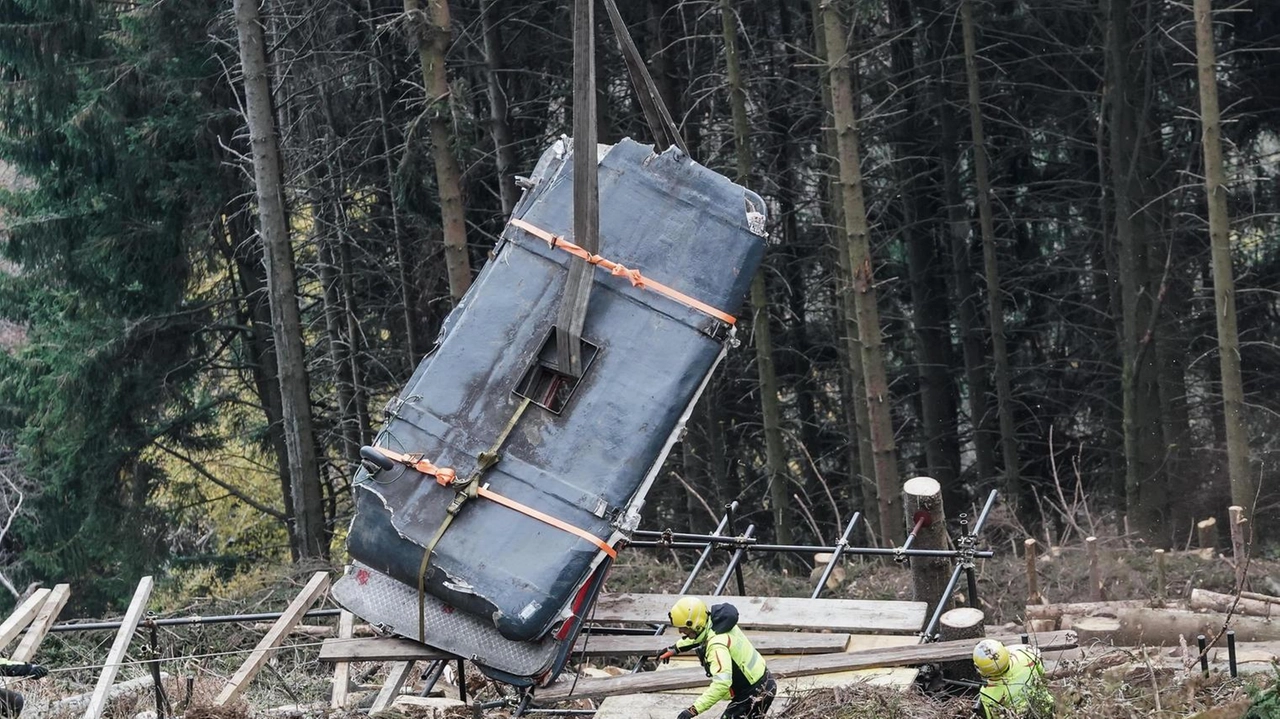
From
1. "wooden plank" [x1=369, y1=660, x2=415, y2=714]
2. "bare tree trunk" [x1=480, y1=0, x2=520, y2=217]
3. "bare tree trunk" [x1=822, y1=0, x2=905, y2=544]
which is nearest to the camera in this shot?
"wooden plank" [x1=369, y1=660, x2=415, y2=714]

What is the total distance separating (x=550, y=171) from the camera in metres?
9.56

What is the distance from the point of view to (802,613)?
33.3ft

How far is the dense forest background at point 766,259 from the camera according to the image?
19.3 meters

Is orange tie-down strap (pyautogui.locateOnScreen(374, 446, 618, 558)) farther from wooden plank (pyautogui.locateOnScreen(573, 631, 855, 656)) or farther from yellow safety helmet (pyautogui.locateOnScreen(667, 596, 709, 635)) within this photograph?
wooden plank (pyautogui.locateOnScreen(573, 631, 855, 656))

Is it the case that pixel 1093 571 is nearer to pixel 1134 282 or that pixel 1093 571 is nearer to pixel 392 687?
pixel 392 687

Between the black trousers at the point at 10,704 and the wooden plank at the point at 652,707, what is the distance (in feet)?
12.2

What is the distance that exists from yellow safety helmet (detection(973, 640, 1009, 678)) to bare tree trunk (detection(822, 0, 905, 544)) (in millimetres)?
6600

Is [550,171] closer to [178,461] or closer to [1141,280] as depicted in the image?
[1141,280]

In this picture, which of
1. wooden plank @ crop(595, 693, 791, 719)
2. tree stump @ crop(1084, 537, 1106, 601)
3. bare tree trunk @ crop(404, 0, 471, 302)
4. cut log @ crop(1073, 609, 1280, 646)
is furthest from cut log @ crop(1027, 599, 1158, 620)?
bare tree trunk @ crop(404, 0, 471, 302)

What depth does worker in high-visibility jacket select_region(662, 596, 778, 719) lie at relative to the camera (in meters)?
8.07

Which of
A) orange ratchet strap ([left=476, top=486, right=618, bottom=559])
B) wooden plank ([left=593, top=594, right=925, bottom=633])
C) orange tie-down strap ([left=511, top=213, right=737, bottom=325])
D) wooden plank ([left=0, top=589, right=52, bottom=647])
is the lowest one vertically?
wooden plank ([left=593, top=594, right=925, bottom=633])

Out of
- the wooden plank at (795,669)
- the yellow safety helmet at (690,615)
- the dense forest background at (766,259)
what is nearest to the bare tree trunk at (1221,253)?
the dense forest background at (766,259)

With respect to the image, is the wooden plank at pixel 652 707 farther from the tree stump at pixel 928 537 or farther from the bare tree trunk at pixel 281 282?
the bare tree trunk at pixel 281 282

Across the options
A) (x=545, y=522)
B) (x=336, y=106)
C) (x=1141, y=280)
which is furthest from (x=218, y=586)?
(x=545, y=522)
